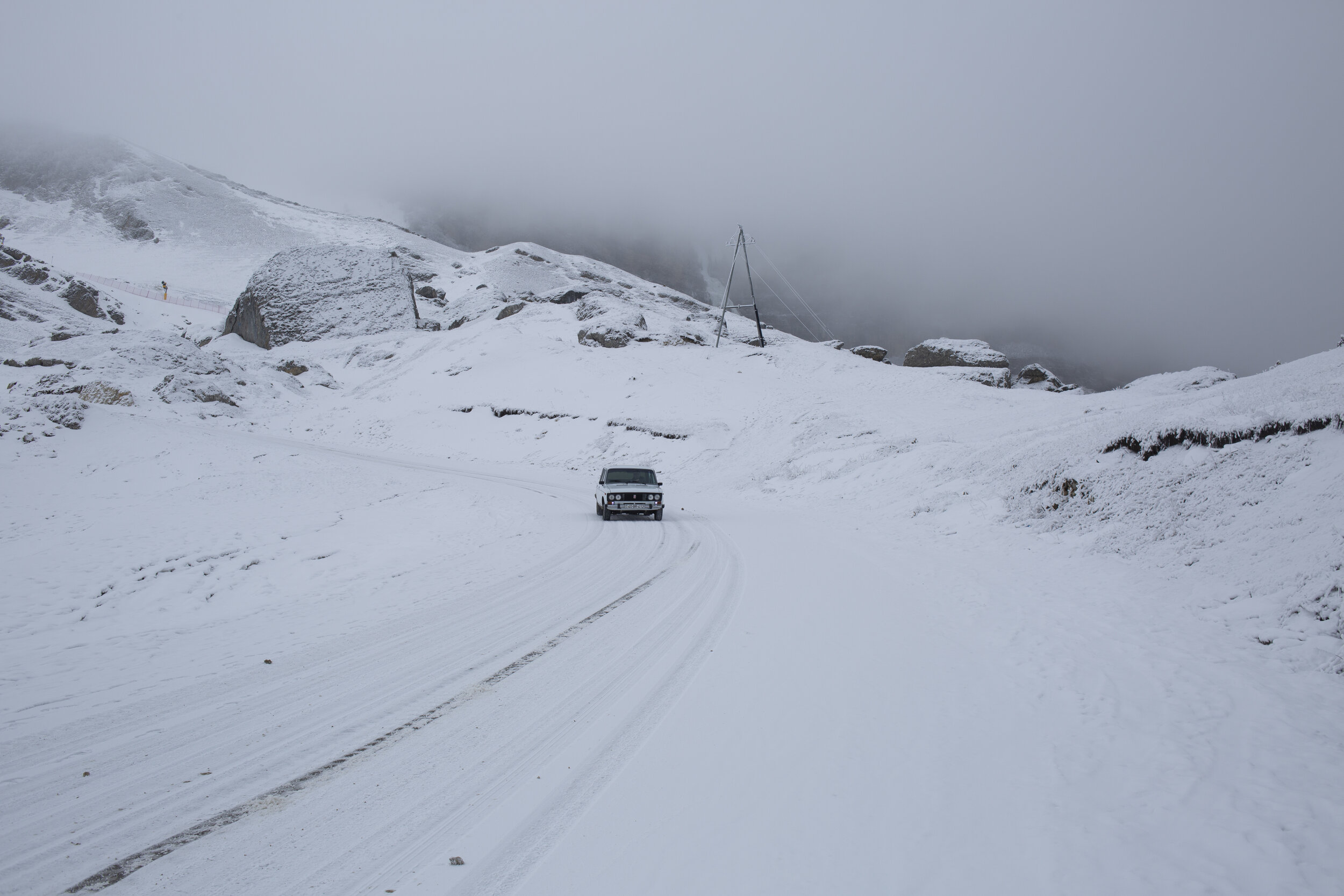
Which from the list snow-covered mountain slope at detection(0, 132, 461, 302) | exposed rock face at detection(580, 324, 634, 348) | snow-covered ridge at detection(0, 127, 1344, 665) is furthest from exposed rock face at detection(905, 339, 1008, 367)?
snow-covered mountain slope at detection(0, 132, 461, 302)

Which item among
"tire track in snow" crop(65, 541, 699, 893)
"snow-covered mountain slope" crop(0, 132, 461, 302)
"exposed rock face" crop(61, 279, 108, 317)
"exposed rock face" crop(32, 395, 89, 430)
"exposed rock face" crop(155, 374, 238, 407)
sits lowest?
"tire track in snow" crop(65, 541, 699, 893)

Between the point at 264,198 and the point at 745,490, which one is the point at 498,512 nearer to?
the point at 745,490

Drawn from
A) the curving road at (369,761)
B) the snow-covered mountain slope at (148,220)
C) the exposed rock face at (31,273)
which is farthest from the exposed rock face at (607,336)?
the snow-covered mountain slope at (148,220)

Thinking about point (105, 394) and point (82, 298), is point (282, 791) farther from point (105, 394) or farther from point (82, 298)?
point (82, 298)

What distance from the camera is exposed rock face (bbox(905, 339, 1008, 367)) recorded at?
178ft

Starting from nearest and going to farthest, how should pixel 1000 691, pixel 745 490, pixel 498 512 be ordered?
pixel 1000 691, pixel 498 512, pixel 745 490

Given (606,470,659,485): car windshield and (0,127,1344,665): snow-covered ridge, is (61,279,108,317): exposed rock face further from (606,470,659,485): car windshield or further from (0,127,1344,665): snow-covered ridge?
Result: (606,470,659,485): car windshield

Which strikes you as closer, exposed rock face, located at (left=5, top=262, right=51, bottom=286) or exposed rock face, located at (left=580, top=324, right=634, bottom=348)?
exposed rock face, located at (left=580, top=324, right=634, bottom=348)

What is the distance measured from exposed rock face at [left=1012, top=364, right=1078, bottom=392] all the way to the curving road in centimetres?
5750

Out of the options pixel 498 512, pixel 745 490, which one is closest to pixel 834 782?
pixel 498 512

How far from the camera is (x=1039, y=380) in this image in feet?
179

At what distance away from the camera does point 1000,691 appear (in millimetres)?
5035

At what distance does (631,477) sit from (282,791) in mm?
14073

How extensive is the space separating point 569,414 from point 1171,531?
30.7 m
